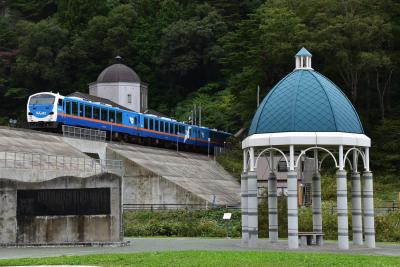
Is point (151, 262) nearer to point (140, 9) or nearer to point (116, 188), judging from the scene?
point (116, 188)

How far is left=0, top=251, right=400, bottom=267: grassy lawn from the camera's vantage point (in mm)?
26531

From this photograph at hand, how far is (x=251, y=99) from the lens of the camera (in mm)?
83375

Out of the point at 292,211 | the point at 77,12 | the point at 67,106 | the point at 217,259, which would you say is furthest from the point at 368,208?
the point at 77,12

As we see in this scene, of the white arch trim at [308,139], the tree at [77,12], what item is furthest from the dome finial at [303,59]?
the tree at [77,12]

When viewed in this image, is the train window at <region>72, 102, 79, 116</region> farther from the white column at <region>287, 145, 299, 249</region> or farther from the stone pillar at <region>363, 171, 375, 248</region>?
the white column at <region>287, 145, 299, 249</region>

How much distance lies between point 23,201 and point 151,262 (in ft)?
38.7

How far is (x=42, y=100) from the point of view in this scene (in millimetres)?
63656

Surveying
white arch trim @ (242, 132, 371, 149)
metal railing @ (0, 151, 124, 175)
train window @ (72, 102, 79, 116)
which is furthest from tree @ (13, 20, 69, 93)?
white arch trim @ (242, 132, 371, 149)

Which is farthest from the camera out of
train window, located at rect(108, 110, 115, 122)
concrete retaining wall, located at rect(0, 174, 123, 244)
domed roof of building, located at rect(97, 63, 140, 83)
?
domed roof of building, located at rect(97, 63, 140, 83)

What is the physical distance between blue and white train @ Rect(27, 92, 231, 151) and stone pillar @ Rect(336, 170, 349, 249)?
32081 millimetres

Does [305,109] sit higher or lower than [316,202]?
higher

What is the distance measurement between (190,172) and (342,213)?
114ft

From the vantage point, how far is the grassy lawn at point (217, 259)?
26.5 meters

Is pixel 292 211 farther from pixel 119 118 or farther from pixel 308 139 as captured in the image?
pixel 119 118
